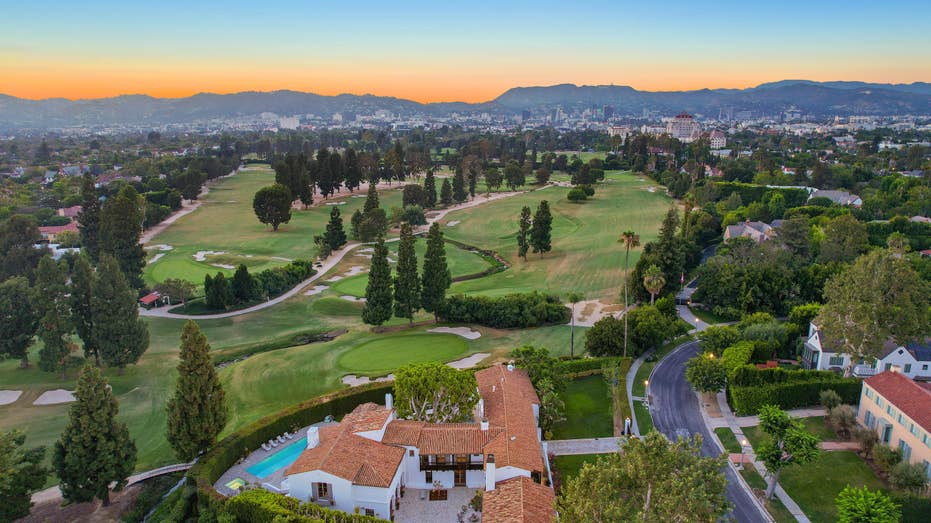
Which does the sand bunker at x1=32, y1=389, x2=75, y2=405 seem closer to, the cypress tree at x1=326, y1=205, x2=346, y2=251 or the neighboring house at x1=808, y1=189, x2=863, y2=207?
the cypress tree at x1=326, y1=205, x2=346, y2=251

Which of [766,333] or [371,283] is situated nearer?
[766,333]

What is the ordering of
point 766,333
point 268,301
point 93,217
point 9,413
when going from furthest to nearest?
point 93,217
point 268,301
point 766,333
point 9,413

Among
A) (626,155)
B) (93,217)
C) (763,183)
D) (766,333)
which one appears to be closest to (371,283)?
(766,333)

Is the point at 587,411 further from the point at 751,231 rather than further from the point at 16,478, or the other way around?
the point at 751,231

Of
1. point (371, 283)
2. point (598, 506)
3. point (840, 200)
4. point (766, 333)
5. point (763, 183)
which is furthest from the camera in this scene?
point (763, 183)

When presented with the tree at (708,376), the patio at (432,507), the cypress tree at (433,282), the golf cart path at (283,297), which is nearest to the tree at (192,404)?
the patio at (432,507)

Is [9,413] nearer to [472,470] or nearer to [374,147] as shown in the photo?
[472,470]

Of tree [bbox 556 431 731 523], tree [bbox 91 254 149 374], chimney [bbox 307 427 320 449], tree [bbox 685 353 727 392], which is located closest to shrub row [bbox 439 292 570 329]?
tree [bbox 685 353 727 392]
